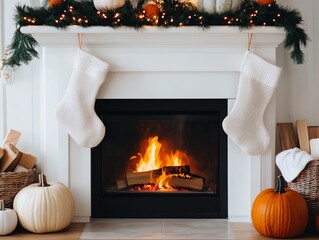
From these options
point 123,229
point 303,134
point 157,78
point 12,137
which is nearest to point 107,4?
point 157,78

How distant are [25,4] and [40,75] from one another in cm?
44

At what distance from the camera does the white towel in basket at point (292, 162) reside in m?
3.45

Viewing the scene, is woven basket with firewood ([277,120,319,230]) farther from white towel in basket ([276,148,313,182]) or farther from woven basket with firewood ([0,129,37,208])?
woven basket with firewood ([0,129,37,208])

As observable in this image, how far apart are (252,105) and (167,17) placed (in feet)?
2.30

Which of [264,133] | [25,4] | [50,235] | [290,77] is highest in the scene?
[25,4]

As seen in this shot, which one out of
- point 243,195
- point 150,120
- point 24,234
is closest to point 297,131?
point 243,195

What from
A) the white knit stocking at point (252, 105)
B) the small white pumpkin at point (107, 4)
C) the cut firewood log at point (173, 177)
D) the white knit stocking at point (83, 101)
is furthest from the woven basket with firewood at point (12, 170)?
the white knit stocking at point (252, 105)

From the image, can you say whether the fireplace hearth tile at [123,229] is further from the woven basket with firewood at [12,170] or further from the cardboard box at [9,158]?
the cardboard box at [9,158]

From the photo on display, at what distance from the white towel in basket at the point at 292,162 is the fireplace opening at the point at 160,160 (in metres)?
0.36

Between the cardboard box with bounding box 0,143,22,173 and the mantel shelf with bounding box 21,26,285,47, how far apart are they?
24.7 inches

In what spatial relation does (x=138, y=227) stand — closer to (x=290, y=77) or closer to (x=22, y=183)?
(x=22, y=183)

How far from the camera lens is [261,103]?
363 cm

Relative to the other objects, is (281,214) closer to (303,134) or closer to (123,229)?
(303,134)

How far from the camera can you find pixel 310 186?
3469 mm
